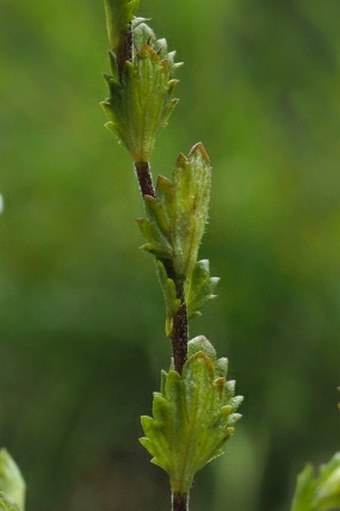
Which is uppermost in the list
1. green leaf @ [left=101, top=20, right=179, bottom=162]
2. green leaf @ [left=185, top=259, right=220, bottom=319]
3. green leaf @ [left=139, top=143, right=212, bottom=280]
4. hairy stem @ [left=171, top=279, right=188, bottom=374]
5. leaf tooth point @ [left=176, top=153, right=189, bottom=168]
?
green leaf @ [left=101, top=20, right=179, bottom=162]

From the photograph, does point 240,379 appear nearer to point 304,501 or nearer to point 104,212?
point 104,212

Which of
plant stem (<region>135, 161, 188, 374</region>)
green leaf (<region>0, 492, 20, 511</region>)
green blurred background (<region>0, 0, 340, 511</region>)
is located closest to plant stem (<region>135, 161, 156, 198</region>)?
plant stem (<region>135, 161, 188, 374</region>)

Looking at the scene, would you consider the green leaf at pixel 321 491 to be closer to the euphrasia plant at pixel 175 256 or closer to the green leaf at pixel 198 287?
the euphrasia plant at pixel 175 256

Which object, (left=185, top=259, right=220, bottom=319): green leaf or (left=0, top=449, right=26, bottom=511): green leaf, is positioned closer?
(left=185, top=259, right=220, bottom=319): green leaf

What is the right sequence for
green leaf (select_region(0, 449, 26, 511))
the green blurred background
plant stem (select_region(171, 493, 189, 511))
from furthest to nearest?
the green blurred background, green leaf (select_region(0, 449, 26, 511)), plant stem (select_region(171, 493, 189, 511))

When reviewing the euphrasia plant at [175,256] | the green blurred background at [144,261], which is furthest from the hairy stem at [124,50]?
the green blurred background at [144,261]

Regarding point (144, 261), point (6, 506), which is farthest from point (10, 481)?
point (144, 261)

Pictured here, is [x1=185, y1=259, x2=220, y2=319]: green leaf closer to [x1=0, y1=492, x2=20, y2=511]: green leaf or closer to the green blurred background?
[x1=0, y1=492, x2=20, y2=511]: green leaf
